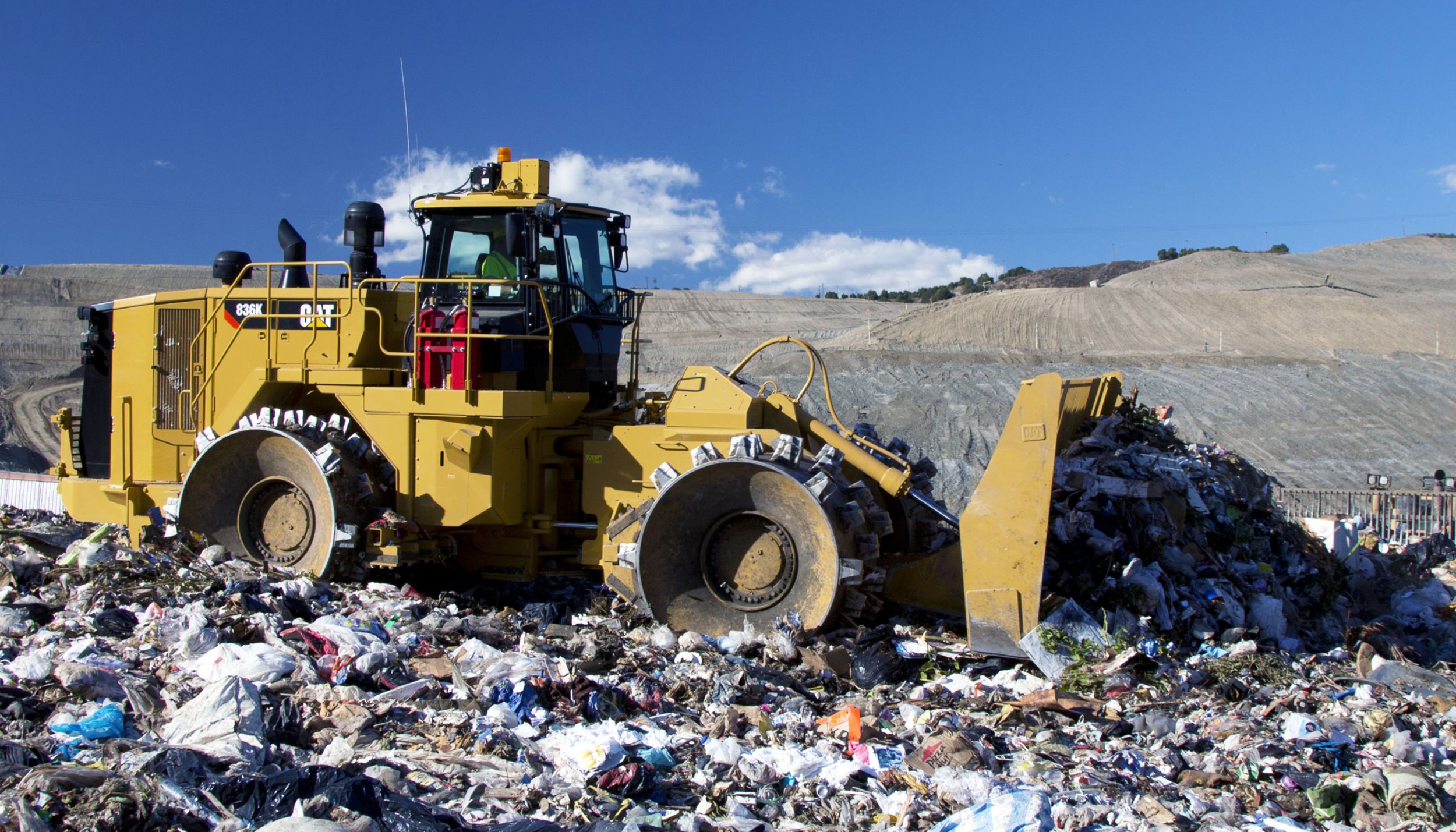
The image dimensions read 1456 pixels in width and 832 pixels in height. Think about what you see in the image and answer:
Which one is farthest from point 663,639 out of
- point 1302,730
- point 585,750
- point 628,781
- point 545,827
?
point 1302,730

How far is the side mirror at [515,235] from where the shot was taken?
7.01 metres

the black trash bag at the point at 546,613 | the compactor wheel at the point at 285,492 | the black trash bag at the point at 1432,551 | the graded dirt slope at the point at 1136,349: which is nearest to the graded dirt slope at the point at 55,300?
the graded dirt slope at the point at 1136,349

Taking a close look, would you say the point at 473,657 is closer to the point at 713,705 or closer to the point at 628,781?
the point at 713,705

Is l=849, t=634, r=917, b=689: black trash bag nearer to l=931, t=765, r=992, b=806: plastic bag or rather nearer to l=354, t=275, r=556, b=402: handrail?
l=931, t=765, r=992, b=806: plastic bag

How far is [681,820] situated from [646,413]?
4.27m

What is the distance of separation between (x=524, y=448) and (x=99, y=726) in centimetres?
322

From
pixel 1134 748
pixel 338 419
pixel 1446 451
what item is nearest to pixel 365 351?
pixel 338 419

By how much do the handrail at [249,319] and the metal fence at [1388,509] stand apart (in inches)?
474

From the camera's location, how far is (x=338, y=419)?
738 cm

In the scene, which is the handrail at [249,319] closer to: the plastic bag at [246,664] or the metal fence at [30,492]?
the plastic bag at [246,664]

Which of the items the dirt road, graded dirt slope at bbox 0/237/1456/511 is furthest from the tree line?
the dirt road

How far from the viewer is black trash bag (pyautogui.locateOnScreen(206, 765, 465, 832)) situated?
3.66 meters

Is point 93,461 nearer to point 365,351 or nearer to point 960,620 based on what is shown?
point 365,351

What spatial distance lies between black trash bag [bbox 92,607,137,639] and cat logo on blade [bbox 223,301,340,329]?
2.34 meters
